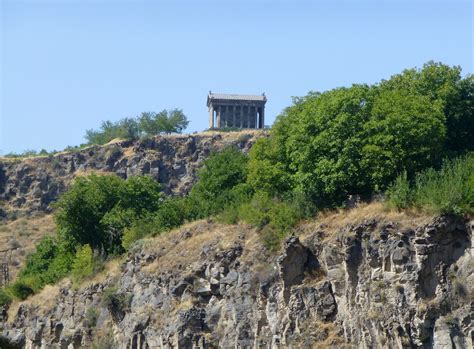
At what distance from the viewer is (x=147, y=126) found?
441 ft

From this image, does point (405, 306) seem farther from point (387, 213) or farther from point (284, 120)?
point (284, 120)

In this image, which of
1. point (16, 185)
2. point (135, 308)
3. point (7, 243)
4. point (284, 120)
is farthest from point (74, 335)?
point (16, 185)

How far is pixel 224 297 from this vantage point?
51.6 m

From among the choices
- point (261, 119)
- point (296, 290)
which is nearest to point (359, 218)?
point (296, 290)

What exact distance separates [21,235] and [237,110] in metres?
33.7

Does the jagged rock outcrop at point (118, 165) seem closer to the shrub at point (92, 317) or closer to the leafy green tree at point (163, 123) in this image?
the leafy green tree at point (163, 123)

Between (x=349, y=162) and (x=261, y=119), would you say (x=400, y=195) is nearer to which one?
(x=349, y=162)

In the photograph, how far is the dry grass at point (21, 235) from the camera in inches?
4264


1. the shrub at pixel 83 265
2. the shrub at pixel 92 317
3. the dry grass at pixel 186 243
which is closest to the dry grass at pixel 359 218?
the dry grass at pixel 186 243

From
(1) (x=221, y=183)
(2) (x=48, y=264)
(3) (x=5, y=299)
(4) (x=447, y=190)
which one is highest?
(1) (x=221, y=183)

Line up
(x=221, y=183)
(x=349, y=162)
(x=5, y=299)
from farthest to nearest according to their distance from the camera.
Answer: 1. (x=5, y=299)
2. (x=221, y=183)
3. (x=349, y=162)

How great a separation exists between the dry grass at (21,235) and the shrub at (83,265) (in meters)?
36.1

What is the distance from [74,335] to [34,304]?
28.6 ft

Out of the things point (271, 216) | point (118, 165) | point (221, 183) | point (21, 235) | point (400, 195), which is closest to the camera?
point (400, 195)
